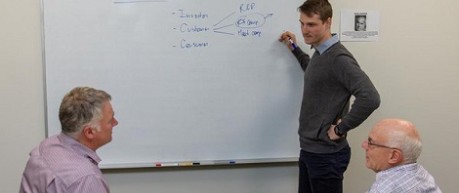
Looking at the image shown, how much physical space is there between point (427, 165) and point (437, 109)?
0.36 metres

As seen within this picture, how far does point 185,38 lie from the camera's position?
2.58 metres

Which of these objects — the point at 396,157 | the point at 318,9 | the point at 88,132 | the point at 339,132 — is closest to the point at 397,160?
the point at 396,157

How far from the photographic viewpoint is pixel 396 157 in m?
1.61

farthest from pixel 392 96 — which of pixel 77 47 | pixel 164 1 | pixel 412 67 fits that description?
pixel 77 47

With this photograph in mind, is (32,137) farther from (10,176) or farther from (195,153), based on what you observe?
(195,153)

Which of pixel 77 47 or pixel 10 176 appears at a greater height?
pixel 77 47

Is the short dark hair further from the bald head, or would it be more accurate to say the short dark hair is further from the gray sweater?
the bald head

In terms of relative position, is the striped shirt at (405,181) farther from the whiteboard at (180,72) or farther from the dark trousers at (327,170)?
the whiteboard at (180,72)

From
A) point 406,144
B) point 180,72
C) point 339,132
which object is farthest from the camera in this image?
point 180,72

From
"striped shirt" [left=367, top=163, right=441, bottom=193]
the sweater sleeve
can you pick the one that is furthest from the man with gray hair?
the sweater sleeve

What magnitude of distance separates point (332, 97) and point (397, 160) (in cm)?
67

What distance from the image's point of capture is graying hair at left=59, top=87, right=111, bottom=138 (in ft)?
5.19

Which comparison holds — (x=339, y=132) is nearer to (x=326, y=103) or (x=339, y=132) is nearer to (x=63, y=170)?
(x=326, y=103)

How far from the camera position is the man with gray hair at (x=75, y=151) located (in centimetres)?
147
